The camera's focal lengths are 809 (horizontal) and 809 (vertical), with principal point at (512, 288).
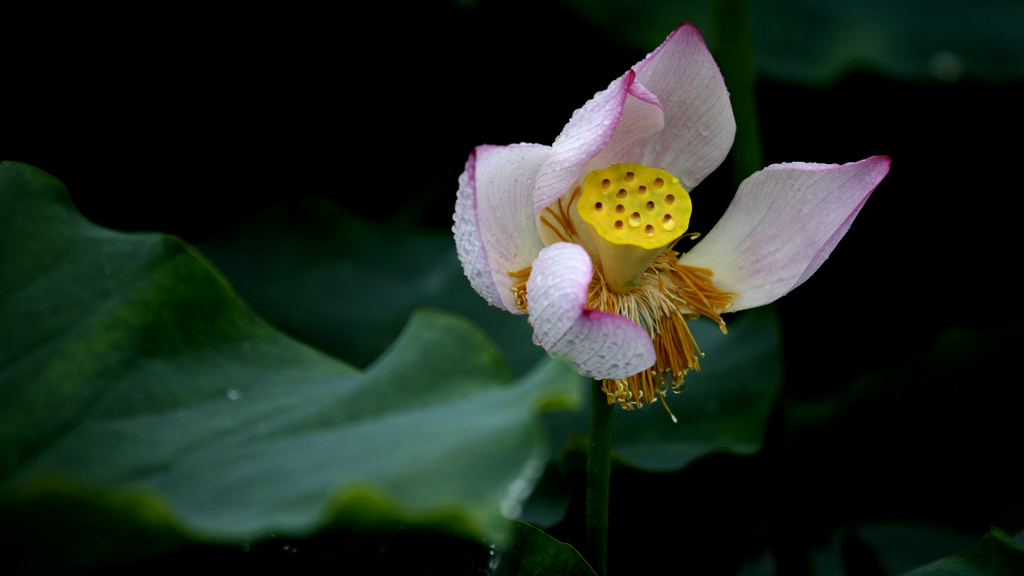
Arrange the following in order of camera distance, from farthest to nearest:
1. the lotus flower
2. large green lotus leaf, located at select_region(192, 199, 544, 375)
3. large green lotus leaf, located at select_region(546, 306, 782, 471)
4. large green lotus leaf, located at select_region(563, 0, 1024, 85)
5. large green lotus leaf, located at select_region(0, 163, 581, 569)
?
1. large green lotus leaf, located at select_region(563, 0, 1024, 85)
2. large green lotus leaf, located at select_region(192, 199, 544, 375)
3. large green lotus leaf, located at select_region(546, 306, 782, 471)
4. the lotus flower
5. large green lotus leaf, located at select_region(0, 163, 581, 569)

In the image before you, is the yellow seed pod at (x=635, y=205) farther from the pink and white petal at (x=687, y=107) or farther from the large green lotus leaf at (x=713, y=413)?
the large green lotus leaf at (x=713, y=413)

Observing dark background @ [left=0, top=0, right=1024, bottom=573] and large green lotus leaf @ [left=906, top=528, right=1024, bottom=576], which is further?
dark background @ [left=0, top=0, right=1024, bottom=573]

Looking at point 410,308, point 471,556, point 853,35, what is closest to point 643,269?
point 471,556

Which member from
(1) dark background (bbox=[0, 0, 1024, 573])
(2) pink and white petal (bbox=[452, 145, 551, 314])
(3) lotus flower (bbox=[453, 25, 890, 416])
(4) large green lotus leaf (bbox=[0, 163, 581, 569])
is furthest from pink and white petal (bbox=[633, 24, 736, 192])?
(1) dark background (bbox=[0, 0, 1024, 573])

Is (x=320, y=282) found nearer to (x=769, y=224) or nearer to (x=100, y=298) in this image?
(x=100, y=298)

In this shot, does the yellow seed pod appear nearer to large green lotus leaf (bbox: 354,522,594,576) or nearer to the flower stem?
the flower stem

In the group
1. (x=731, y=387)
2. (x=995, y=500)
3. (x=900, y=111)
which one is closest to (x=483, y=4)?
Answer: (x=731, y=387)

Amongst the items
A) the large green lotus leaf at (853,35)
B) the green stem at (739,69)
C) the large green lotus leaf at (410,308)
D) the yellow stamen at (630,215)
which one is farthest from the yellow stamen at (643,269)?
the large green lotus leaf at (853,35)
